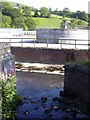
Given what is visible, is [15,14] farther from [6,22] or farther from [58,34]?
[58,34]

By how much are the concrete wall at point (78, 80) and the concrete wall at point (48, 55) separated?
25.1ft

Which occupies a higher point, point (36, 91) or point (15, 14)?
point (15, 14)

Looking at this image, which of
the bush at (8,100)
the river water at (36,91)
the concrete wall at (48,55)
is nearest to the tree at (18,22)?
the concrete wall at (48,55)

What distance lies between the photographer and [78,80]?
8.55 metres

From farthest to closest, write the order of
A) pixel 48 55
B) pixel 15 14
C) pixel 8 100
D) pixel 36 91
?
pixel 15 14 < pixel 48 55 < pixel 36 91 < pixel 8 100

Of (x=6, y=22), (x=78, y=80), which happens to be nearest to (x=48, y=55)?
(x=78, y=80)

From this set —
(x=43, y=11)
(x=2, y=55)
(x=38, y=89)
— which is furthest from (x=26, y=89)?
(x=43, y=11)

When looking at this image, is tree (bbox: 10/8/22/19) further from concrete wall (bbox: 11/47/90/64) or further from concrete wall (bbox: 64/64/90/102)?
concrete wall (bbox: 64/64/90/102)

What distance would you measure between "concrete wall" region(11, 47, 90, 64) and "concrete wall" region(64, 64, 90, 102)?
766cm

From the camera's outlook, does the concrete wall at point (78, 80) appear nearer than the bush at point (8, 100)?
No

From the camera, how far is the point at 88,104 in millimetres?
7543

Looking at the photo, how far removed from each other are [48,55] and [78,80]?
9.81 meters

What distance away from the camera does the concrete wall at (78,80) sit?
7.61 metres

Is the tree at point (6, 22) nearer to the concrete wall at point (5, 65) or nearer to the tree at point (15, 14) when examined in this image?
the tree at point (15, 14)
